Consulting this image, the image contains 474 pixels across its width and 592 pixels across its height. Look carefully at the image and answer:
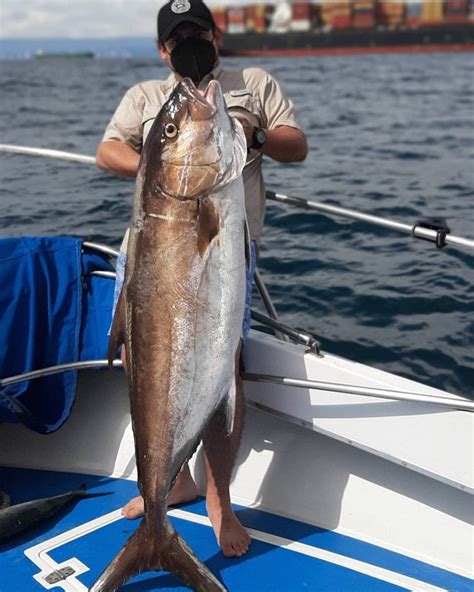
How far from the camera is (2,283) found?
334cm

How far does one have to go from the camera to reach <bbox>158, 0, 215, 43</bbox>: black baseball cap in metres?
2.88

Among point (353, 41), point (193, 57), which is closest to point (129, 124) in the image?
point (193, 57)

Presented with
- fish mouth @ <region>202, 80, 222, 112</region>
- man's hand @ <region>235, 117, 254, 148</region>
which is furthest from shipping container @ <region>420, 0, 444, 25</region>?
fish mouth @ <region>202, 80, 222, 112</region>

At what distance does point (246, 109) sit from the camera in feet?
9.78

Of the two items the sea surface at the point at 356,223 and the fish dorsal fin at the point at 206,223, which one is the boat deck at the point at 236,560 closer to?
the fish dorsal fin at the point at 206,223

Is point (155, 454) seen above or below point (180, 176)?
below

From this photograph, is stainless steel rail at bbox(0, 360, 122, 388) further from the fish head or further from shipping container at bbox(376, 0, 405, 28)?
shipping container at bbox(376, 0, 405, 28)

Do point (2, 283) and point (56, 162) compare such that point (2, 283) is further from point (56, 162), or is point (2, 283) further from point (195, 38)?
point (56, 162)

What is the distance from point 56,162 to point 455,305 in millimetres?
7448

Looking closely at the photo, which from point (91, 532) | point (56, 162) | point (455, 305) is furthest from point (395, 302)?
point (56, 162)

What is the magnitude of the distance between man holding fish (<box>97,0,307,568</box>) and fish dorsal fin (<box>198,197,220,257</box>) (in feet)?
1.66

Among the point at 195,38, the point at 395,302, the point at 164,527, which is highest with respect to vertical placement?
the point at 195,38

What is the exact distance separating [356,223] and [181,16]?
231 inches

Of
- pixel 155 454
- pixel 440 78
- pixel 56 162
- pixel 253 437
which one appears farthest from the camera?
pixel 440 78
